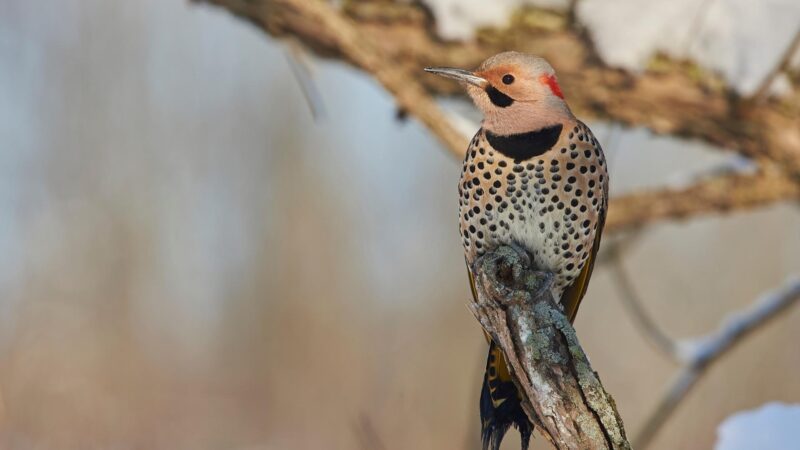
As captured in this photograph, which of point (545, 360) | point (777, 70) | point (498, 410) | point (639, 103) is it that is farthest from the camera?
point (639, 103)

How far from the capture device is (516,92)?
8.48 ft

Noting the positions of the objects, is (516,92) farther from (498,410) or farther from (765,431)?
(765,431)

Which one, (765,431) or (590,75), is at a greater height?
(765,431)

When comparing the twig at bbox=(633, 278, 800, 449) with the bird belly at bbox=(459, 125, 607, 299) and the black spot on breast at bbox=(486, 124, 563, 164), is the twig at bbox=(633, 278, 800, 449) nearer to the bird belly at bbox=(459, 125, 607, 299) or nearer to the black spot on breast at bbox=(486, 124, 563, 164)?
the bird belly at bbox=(459, 125, 607, 299)

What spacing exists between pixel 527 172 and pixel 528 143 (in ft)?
0.25

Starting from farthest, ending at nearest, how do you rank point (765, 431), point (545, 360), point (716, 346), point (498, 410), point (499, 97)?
point (716, 346) → point (499, 97) → point (498, 410) → point (765, 431) → point (545, 360)

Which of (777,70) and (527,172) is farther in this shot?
(777,70)

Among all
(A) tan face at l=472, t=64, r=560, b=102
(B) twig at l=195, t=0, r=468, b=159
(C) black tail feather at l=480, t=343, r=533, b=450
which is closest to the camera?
(C) black tail feather at l=480, t=343, r=533, b=450

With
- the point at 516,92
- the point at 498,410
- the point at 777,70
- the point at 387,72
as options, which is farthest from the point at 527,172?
the point at 777,70

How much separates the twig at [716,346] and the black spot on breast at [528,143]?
1572mm

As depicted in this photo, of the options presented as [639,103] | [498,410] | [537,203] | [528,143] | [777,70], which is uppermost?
[528,143]

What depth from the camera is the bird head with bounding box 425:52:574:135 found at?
258 centimetres

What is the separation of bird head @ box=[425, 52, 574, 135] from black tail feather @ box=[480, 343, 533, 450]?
59cm

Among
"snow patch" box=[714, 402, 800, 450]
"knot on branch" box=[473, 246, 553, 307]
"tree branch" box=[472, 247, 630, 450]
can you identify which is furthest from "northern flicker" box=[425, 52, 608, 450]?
"snow patch" box=[714, 402, 800, 450]
